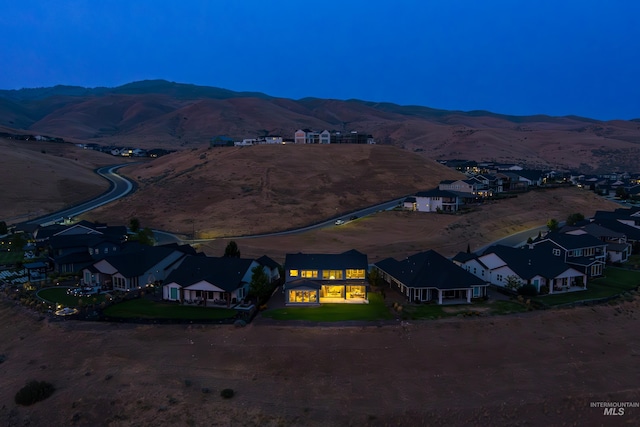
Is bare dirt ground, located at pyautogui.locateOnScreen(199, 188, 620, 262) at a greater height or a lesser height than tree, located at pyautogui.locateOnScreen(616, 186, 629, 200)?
lesser

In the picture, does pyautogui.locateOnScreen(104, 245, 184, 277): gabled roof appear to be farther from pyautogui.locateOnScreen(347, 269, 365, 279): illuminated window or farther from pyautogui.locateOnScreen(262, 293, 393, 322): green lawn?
pyautogui.locateOnScreen(347, 269, 365, 279): illuminated window

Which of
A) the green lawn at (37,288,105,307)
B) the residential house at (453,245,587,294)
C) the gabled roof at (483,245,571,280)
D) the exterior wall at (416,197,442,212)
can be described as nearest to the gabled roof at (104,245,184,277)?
the green lawn at (37,288,105,307)

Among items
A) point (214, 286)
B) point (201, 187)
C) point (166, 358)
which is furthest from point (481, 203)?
point (166, 358)

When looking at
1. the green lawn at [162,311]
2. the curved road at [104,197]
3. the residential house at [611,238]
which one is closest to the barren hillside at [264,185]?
the curved road at [104,197]

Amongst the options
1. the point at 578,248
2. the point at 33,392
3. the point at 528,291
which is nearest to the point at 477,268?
the point at 528,291

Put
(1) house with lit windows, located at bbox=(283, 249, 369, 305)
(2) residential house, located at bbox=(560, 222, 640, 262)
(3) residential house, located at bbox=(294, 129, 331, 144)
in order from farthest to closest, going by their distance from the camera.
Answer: (3) residential house, located at bbox=(294, 129, 331, 144)
(2) residential house, located at bbox=(560, 222, 640, 262)
(1) house with lit windows, located at bbox=(283, 249, 369, 305)

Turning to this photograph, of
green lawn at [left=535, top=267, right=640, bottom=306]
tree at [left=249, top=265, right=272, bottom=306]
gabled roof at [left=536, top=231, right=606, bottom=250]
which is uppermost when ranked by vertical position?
gabled roof at [left=536, top=231, right=606, bottom=250]
